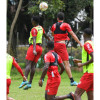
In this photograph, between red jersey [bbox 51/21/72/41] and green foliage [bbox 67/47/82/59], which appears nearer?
red jersey [bbox 51/21/72/41]

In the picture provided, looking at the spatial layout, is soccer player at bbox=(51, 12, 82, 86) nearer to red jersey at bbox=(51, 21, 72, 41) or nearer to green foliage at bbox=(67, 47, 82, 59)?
red jersey at bbox=(51, 21, 72, 41)

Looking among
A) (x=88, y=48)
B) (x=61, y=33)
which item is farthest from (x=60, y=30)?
(x=88, y=48)

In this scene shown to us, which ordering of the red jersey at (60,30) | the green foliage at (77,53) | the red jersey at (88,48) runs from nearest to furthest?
the red jersey at (88,48) < the red jersey at (60,30) < the green foliage at (77,53)

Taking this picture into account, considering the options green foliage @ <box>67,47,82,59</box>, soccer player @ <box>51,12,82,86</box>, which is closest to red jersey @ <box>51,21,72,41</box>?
soccer player @ <box>51,12,82,86</box>

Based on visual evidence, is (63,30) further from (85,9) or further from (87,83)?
(85,9)

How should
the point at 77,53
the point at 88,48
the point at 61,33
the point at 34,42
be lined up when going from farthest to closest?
the point at 77,53
the point at 61,33
the point at 34,42
the point at 88,48

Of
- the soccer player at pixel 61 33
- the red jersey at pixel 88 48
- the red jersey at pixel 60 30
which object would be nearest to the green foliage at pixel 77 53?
the soccer player at pixel 61 33

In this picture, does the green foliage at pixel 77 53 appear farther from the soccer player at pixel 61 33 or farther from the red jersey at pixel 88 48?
the red jersey at pixel 88 48

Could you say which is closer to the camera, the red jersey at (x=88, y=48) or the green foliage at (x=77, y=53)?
the red jersey at (x=88, y=48)

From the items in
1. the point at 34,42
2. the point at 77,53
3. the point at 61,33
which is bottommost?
the point at 77,53

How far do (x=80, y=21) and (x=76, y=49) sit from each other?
274 cm

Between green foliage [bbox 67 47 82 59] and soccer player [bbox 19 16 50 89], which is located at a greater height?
soccer player [bbox 19 16 50 89]

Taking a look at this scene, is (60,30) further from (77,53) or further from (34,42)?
(77,53)
